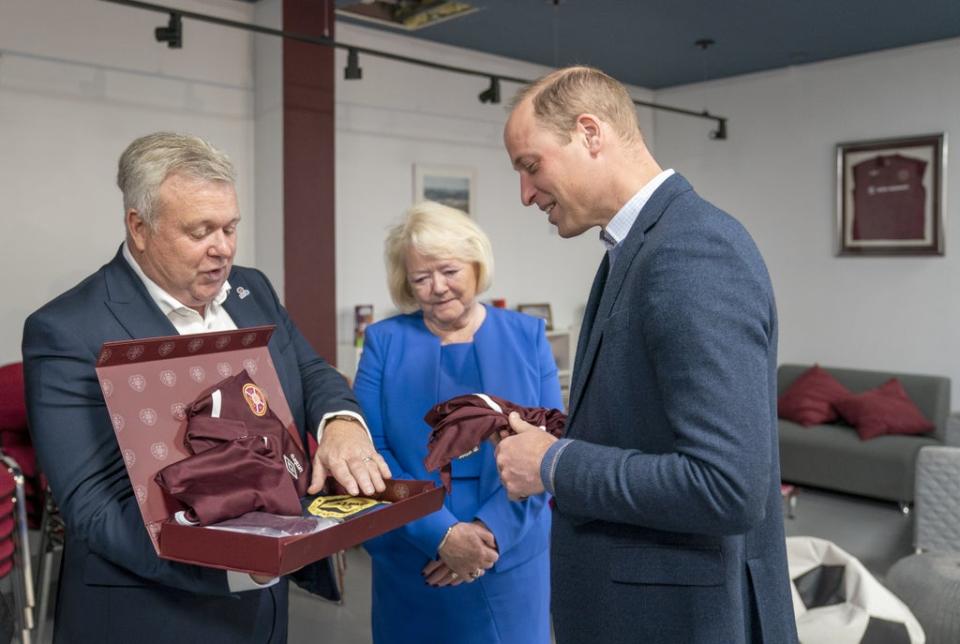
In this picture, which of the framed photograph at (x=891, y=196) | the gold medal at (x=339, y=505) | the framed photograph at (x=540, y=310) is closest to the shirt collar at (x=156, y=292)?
the gold medal at (x=339, y=505)

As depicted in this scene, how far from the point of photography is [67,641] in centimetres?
146

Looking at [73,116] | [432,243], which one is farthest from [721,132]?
[432,243]

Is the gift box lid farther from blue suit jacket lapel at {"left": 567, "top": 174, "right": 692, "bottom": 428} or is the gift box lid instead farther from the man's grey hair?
blue suit jacket lapel at {"left": 567, "top": 174, "right": 692, "bottom": 428}

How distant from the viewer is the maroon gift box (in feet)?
3.90

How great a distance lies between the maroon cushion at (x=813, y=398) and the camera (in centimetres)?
659

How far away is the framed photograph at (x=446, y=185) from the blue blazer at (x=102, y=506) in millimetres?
5179

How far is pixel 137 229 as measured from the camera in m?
1.50

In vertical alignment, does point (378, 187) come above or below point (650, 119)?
below

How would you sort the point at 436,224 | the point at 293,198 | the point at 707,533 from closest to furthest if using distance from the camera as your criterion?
the point at 707,533 → the point at 436,224 → the point at 293,198

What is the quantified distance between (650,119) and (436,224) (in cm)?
686

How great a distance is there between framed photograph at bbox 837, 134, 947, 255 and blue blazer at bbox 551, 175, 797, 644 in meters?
6.19

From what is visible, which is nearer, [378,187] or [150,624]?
[150,624]

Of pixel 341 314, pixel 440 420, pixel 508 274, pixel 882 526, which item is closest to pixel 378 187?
pixel 341 314

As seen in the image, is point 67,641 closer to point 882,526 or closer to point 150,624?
point 150,624
